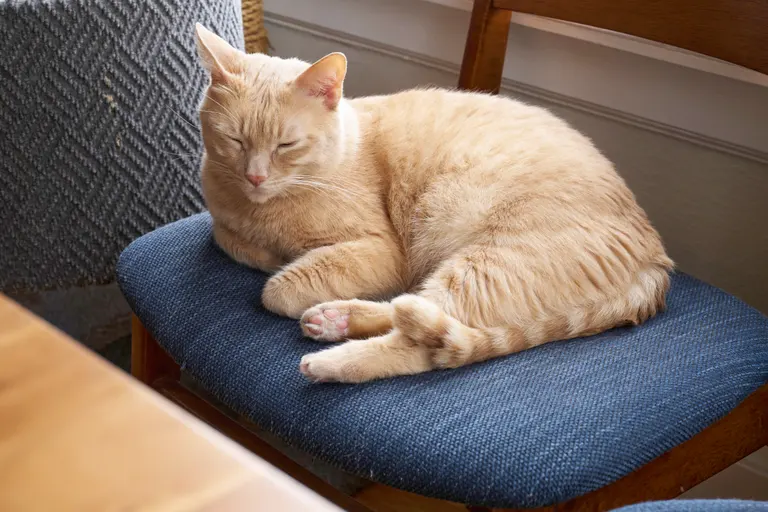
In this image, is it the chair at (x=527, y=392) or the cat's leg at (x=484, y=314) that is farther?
the cat's leg at (x=484, y=314)

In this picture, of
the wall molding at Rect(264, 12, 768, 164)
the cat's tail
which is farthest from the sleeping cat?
the wall molding at Rect(264, 12, 768, 164)

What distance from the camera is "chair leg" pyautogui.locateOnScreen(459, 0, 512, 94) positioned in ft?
4.61

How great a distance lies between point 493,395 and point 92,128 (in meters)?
0.88

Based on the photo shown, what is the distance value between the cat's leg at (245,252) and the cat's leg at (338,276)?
6 centimetres

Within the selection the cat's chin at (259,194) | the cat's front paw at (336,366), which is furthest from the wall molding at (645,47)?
the cat's front paw at (336,366)

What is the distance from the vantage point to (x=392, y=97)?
4.47 feet

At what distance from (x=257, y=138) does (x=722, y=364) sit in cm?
69

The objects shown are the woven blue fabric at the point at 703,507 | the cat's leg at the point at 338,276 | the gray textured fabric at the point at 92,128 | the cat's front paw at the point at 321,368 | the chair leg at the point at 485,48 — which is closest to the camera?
the woven blue fabric at the point at 703,507

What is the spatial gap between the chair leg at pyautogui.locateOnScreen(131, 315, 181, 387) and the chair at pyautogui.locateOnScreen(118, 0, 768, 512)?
20mm

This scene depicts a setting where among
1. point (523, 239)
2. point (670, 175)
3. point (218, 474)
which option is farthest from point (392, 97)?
point (218, 474)

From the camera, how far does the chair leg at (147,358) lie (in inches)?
50.3

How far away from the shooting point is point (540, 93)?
159cm

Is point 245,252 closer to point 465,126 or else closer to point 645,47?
point 465,126

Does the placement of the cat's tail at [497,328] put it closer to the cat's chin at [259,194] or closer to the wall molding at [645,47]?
the cat's chin at [259,194]
